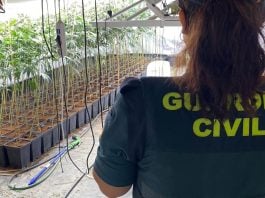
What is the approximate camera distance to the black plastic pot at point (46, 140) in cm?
267

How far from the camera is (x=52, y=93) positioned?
3.11 meters

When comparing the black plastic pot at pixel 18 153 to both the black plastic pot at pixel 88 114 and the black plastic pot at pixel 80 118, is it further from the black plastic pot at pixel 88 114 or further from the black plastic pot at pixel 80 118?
the black plastic pot at pixel 88 114

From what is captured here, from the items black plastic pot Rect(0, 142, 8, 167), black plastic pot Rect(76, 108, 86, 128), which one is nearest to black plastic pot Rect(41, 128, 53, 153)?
→ black plastic pot Rect(0, 142, 8, 167)

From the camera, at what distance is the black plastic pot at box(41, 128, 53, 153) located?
267 centimetres

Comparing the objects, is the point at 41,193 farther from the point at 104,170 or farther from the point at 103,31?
the point at 103,31

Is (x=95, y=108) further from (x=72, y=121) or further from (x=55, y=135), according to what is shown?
(x=55, y=135)

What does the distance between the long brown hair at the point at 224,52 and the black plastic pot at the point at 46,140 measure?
2.16m

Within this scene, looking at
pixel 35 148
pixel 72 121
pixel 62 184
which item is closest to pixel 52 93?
pixel 72 121

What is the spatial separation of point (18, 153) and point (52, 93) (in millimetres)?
814

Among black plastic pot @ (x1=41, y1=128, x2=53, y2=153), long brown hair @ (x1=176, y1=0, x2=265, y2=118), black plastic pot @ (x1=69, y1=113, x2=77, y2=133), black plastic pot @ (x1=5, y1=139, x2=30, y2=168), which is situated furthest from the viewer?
black plastic pot @ (x1=69, y1=113, x2=77, y2=133)

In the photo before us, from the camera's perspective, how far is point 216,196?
0.70 m

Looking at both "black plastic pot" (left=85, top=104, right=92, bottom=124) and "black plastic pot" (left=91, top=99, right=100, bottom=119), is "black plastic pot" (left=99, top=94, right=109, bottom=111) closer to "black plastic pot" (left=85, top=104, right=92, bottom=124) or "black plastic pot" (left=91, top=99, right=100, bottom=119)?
"black plastic pot" (left=91, top=99, right=100, bottom=119)

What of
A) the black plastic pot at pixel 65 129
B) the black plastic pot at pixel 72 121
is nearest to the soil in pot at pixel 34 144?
the black plastic pot at pixel 65 129

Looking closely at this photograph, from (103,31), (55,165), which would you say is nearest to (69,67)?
(103,31)
